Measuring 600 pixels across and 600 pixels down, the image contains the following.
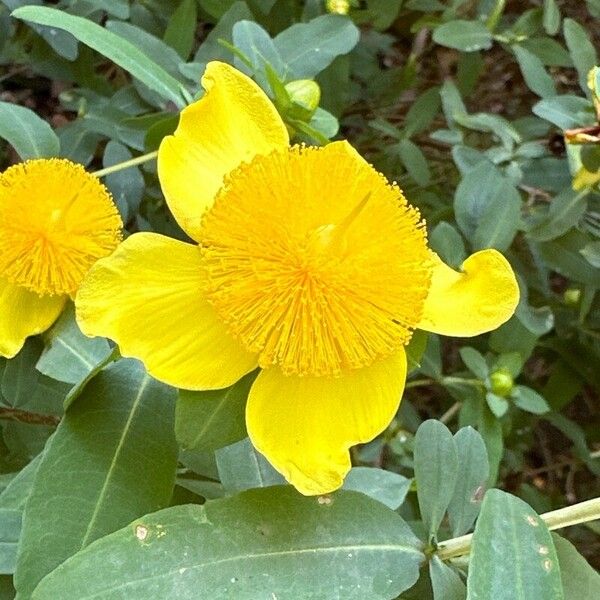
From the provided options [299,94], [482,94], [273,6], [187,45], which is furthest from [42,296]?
[482,94]

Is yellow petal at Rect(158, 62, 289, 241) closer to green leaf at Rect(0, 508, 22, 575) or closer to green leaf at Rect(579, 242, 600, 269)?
green leaf at Rect(0, 508, 22, 575)

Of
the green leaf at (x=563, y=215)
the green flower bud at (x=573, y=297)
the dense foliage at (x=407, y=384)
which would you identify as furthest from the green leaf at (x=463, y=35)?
the green flower bud at (x=573, y=297)

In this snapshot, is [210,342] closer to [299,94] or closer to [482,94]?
[299,94]

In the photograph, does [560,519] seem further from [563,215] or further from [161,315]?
[563,215]

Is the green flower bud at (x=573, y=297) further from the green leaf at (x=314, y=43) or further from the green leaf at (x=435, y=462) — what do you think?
the green leaf at (x=435, y=462)

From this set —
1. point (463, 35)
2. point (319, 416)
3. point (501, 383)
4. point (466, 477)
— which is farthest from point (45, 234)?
point (463, 35)
